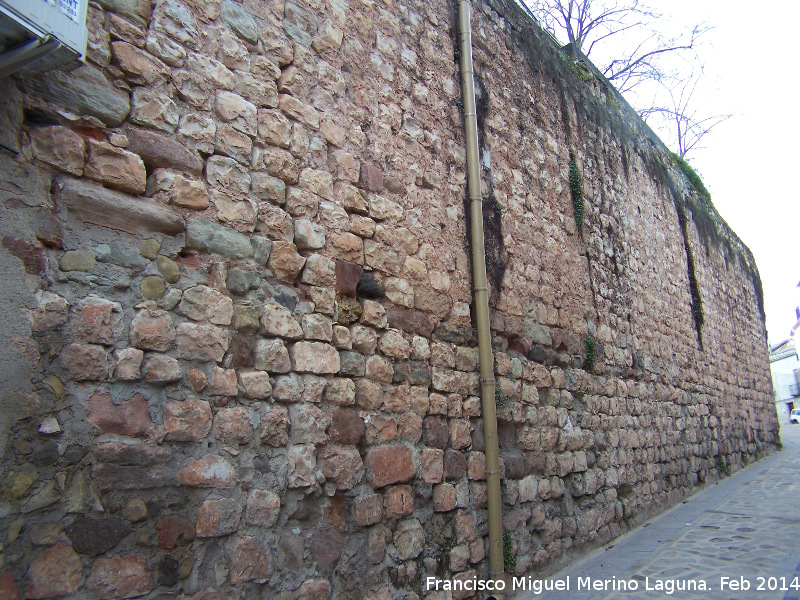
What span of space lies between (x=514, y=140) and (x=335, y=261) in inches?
91.9

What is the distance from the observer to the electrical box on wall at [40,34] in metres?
1.72

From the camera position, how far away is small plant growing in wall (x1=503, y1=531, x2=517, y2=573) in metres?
3.61

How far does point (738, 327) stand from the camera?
420 inches

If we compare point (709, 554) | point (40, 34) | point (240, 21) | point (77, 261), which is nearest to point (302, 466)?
point (77, 261)

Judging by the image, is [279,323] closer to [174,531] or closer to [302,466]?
[302,466]

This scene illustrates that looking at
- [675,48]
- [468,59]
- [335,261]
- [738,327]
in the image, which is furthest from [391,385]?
[675,48]

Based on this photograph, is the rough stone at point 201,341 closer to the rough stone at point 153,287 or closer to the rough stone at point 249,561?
the rough stone at point 153,287

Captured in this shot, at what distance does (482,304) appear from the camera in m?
3.78

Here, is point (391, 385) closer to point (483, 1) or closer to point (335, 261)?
point (335, 261)

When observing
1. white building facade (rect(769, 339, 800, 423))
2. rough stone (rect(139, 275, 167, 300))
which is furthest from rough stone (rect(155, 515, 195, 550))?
white building facade (rect(769, 339, 800, 423))

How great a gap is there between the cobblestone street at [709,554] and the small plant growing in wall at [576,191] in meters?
2.76

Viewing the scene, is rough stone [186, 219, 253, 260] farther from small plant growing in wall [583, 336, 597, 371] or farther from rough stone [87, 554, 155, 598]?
small plant growing in wall [583, 336, 597, 371]

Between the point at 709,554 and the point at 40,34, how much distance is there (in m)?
5.21

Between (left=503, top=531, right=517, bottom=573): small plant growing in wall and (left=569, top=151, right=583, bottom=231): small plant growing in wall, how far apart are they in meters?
2.87
